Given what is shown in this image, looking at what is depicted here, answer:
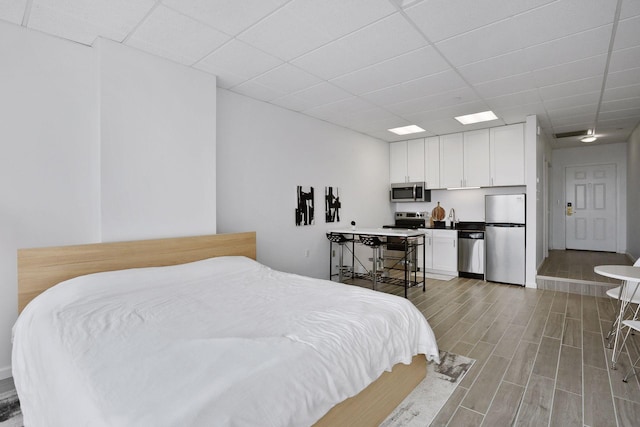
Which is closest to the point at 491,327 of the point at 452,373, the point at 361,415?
the point at 452,373

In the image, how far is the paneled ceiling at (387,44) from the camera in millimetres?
2256

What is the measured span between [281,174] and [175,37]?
2144 mm

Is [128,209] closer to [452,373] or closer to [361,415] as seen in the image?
[361,415]

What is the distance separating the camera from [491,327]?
3318 mm

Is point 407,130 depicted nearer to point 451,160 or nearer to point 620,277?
point 451,160

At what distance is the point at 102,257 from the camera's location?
2.52 meters

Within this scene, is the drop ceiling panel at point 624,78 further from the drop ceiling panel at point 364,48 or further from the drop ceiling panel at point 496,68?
the drop ceiling panel at point 364,48

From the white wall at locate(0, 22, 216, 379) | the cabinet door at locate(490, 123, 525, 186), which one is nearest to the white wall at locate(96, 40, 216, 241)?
the white wall at locate(0, 22, 216, 379)

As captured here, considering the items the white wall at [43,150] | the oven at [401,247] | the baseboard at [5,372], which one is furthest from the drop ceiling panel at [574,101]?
the baseboard at [5,372]

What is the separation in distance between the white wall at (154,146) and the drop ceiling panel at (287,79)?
599 mm

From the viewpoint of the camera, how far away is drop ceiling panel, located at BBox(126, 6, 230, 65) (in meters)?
2.41

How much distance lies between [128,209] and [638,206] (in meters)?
7.62

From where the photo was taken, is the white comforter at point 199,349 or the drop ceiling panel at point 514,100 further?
the drop ceiling panel at point 514,100

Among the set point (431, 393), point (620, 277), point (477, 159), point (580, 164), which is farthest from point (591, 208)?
point (431, 393)
